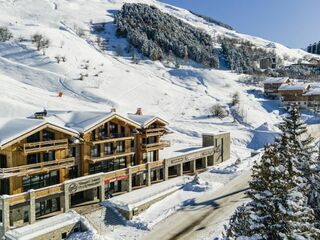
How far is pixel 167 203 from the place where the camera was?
38.8 metres

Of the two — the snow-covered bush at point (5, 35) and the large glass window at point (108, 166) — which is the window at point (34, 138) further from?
the snow-covered bush at point (5, 35)

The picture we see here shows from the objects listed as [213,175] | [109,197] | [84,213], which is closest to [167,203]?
[109,197]

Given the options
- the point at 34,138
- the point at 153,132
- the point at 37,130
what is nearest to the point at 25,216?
the point at 34,138

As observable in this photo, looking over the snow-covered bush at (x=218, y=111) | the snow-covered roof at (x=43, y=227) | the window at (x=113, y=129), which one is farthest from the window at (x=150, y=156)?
the snow-covered bush at (x=218, y=111)

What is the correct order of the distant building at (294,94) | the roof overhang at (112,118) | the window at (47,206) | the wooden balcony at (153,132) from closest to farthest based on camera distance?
1. the window at (47,206)
2. the roof overhang at (112,118)
3. the wooden balcony at (153,132)
4. the distant building at (294,94)

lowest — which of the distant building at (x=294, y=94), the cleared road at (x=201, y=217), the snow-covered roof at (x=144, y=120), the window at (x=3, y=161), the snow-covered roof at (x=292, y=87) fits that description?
the cleared road at (x=201, y=217)

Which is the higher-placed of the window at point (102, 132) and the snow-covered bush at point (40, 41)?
the snow-covered bush at point (40, 41)

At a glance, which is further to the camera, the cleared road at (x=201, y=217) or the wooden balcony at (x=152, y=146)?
the wooden balcony at (x=152, y=146)

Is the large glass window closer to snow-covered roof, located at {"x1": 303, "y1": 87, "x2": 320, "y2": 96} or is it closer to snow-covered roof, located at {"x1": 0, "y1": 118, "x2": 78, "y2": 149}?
snow-covered roof, located at {"x1": 0, "y1": 118, "x2": 78, "y2": 149}

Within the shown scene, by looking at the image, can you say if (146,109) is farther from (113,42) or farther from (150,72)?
(113,42)

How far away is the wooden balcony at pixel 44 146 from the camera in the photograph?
33.2 metres

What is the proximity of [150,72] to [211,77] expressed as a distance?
1792 centimetres

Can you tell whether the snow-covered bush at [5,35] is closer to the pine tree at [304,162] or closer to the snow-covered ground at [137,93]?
the snow-covered ground at [137,93]

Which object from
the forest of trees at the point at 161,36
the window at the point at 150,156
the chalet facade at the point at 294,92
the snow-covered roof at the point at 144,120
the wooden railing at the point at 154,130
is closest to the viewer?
the snow-covered roof at the point at 144,120
